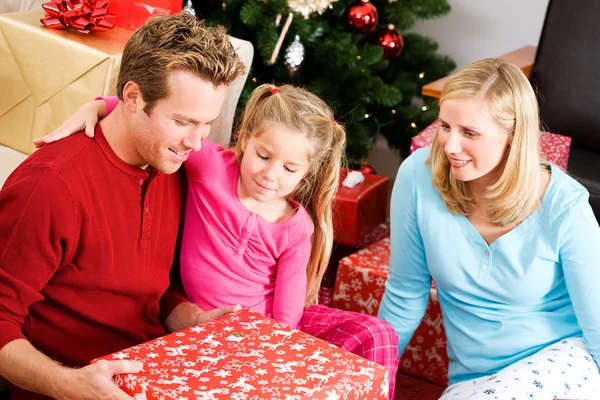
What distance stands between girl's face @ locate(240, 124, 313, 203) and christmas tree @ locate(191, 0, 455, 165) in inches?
42.1

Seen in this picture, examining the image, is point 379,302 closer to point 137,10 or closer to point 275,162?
point 275,162

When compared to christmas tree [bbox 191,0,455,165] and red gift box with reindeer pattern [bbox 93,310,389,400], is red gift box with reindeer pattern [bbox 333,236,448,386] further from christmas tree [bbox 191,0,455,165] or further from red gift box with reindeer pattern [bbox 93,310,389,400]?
red gift box with reindeer pattern [bbox 93,310,389,400]

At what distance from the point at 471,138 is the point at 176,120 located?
2.05ft

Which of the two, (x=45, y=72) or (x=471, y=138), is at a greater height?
(x=471, y=138)

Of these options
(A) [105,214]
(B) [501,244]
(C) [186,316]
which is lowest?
(C) [186,316]

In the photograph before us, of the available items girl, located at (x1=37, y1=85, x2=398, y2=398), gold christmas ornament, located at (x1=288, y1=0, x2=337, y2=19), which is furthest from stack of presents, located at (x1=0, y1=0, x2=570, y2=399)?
gold christmas ornament, located at (x1=288, y1=0, x2=337, y2=19)

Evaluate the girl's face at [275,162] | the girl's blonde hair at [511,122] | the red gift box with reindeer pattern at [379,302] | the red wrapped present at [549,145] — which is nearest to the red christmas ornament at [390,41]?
the red wrapped present at [549,145]

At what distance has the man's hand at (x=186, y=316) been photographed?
65.8 inches

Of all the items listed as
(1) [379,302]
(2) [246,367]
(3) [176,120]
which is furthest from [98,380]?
(1) [379,302]

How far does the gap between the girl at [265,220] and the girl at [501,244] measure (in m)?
0.22

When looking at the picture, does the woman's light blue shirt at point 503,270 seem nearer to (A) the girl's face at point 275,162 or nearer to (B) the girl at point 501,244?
(B) the girl at point 501,244

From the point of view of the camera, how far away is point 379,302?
2494mm

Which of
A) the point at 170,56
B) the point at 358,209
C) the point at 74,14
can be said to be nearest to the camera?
the point at 170,56

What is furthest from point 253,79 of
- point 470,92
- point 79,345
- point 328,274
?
point 79,345
